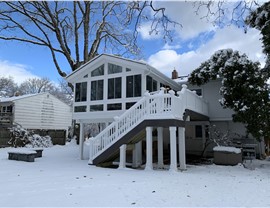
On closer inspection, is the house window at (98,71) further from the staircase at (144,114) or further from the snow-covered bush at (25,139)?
the snow-covered bush at (25,139)

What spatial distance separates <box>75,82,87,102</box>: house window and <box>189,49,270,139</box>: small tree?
24.4ft

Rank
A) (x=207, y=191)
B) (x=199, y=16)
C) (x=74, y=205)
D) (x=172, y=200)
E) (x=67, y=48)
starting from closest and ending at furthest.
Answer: (x=74, y=205), (x=172, y=200), (x=207, y=191), (x=199, y=16), (x=67, y=48)

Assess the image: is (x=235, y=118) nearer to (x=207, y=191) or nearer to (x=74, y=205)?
(x=207, y=191)

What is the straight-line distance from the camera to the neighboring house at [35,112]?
23375 millimetres

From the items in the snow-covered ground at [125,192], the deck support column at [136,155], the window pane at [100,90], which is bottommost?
the snow-covered ground at [125,192]

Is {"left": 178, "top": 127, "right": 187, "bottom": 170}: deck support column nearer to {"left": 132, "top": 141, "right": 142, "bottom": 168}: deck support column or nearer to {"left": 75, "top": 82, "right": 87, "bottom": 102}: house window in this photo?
{"left": 132, "top": 141, "right": 142, "bottom": 168}: deck support column

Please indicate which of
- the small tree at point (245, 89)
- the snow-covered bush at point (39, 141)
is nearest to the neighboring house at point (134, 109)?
the small tree at point (245, 89)

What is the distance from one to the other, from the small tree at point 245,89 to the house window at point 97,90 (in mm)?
6526

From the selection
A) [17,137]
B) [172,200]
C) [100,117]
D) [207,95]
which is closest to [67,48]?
[17,137]

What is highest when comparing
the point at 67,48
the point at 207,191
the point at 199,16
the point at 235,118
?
the point at 67,48

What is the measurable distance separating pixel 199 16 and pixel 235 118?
7.28m

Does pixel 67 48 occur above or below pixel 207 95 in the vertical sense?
above

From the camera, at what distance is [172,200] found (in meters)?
5.08

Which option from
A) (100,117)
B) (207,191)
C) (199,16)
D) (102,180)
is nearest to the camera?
(207,191)
